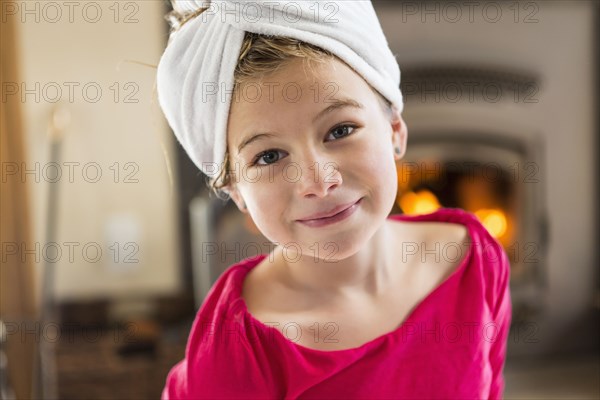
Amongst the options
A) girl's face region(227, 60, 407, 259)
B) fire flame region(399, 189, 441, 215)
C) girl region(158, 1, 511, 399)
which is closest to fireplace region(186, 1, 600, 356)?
fire flame region(399, 189, 441, 215)

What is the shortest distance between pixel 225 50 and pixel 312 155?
0.45 ft

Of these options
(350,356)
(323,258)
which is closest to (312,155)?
(323,258)

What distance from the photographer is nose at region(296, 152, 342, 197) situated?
703 millimetres

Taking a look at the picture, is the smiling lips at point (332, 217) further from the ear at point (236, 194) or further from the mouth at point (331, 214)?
the ear at point (236, 194)

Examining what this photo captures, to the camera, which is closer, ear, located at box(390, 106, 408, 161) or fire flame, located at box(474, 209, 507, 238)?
ear, located at box(390, 106, 408, 161)

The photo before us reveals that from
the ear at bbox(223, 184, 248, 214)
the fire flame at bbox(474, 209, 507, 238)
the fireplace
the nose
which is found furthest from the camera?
the fire flame at bbox(474, 209, 507, 238)

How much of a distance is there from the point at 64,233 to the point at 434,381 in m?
1.72

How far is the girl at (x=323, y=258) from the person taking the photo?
2.35ft

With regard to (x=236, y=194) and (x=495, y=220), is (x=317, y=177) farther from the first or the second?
(x=495, y=220)

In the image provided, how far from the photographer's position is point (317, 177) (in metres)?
0.70

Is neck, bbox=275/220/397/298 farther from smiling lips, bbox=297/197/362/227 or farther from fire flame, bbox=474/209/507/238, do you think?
fire flame, bbox=474/209/507/238

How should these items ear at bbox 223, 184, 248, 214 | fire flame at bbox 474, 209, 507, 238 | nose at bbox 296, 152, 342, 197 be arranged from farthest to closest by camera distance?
fire flame at bbox 474, 209, 507, 238 → ear at bbox 223, 184, 248, 214 → nose at bbox 296, 152, 342, 197

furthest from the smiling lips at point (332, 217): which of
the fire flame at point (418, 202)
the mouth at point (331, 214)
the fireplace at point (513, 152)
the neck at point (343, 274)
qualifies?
the fire flame at point (418, 202)

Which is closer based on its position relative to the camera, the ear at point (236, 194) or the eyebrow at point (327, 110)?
the eyebrow at point (327, 110)
